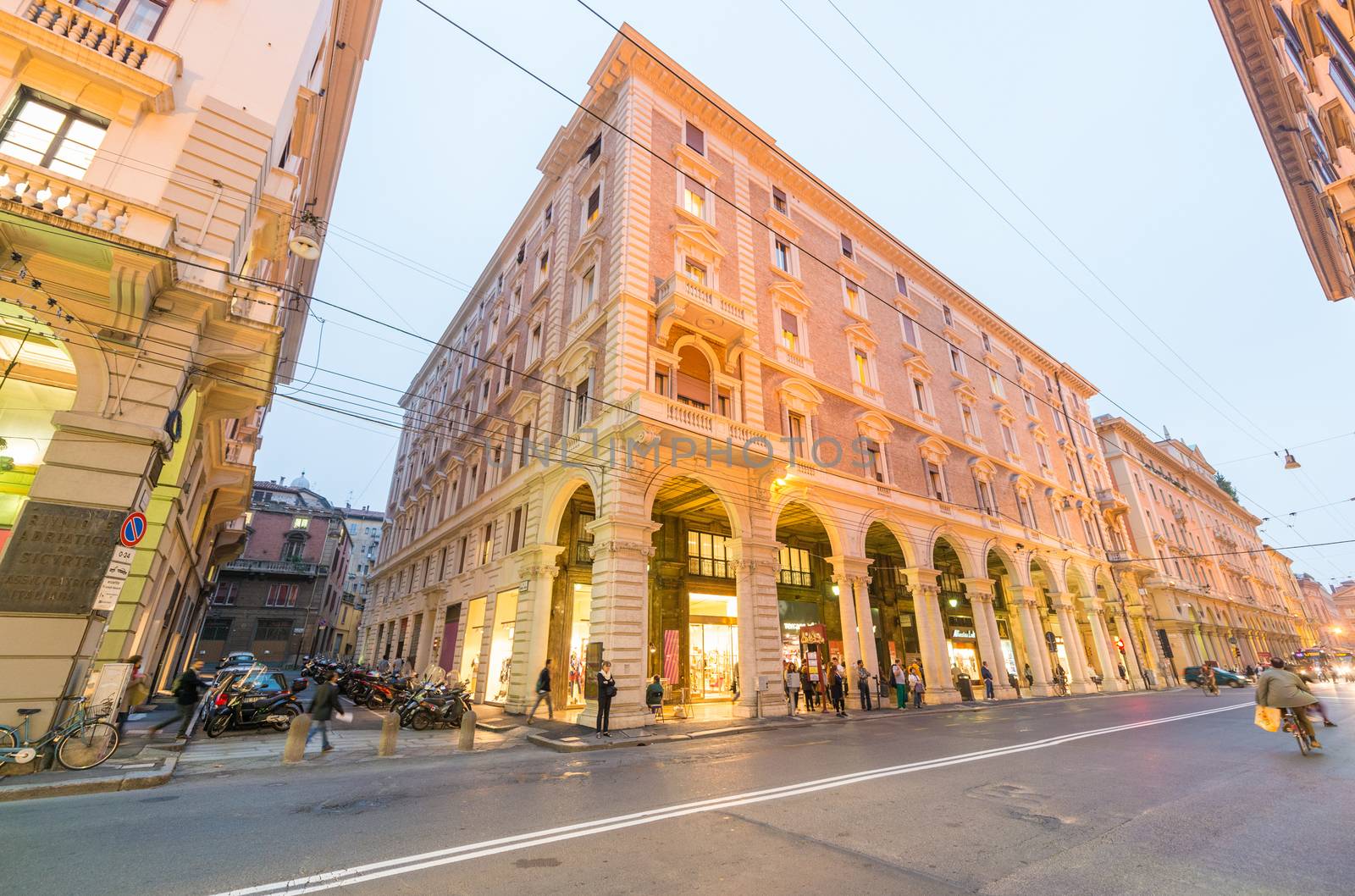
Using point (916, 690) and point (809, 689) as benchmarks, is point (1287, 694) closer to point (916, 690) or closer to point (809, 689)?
point (916, 690)

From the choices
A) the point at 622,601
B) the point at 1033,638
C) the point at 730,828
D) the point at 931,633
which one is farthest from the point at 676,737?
the point at 1033,638

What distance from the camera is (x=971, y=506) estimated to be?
2597cm

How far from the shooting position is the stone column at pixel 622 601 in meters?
13.9

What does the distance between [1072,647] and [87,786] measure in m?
35.8

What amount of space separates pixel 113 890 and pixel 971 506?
28.6m

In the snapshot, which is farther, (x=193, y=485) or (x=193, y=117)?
(x=193, y=485)

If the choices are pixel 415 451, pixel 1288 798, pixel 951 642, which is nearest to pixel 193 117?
pixel 1288 798

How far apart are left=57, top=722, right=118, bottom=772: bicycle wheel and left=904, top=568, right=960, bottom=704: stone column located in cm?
2213

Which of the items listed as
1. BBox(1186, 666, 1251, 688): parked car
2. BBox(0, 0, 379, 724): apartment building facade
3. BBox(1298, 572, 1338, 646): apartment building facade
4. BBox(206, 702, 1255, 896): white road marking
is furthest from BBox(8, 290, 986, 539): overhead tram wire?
BBox(1298, 572, 1338, 646): apartment building facade

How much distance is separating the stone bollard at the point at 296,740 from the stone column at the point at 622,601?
6.29 meters

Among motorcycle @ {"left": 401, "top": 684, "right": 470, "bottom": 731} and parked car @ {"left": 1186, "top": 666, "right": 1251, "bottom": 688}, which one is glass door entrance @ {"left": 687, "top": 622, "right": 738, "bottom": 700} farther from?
parked car @ {"left": 1186, "top": 666, "right": 1251, "bottom": 688}

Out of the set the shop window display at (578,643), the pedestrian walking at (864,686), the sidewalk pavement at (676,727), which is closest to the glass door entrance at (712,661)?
the shop window display at (578,643)

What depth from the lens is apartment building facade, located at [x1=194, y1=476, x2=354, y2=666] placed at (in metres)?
43.6

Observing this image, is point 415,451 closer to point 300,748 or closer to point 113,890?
point 300,748
